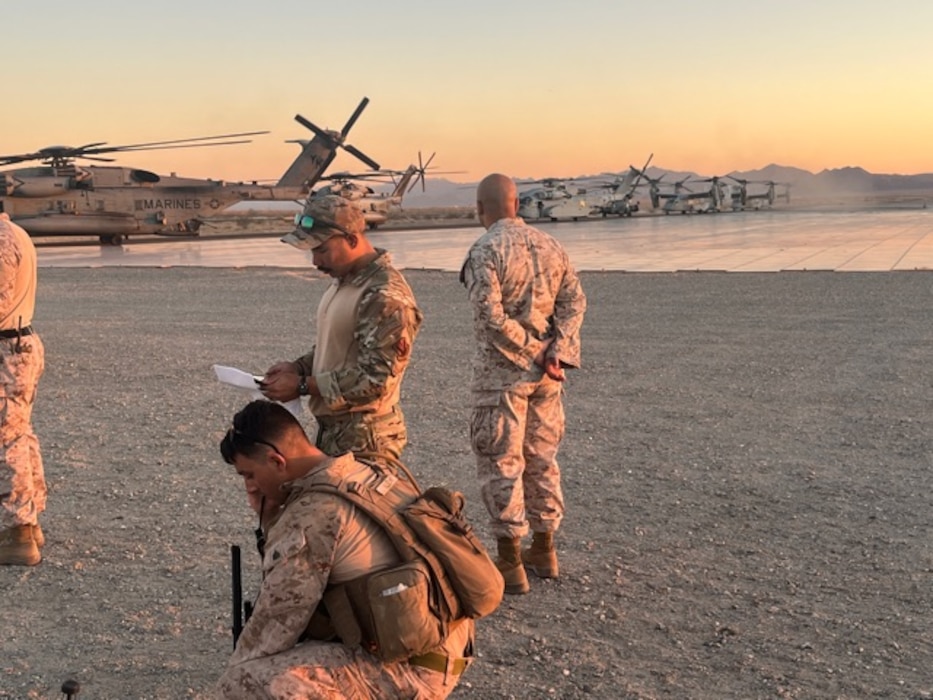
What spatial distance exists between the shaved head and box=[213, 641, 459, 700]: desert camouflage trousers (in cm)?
254

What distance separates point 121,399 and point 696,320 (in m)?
7.70

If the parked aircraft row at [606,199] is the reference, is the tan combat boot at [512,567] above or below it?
below

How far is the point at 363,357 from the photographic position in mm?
3609

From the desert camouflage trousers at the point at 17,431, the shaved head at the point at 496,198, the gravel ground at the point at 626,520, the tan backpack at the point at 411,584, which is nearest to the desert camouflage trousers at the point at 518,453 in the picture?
the gravel ground at the point at 626,520

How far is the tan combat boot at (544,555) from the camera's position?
15.8ft

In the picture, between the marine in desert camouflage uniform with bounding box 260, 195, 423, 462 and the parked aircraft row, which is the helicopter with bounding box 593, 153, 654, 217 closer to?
the parked aircraft row

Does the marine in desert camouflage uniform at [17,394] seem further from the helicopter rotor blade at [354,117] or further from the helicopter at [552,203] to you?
the helicopter at [552,203]

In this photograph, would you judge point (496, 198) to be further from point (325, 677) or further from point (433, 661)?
point (325, 677)

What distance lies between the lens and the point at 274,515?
2809 mm

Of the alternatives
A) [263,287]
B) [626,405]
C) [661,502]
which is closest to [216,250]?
[263,287]

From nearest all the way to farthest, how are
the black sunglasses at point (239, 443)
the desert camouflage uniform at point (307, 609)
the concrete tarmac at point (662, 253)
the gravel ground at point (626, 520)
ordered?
the desert camouflage uniform at point (307, 609), the black sunglasses at point (239, 443), the gravel ground at point (626, 520), the concrete tarmac at point (662, 253)

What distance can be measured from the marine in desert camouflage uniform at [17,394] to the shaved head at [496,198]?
2.20 m

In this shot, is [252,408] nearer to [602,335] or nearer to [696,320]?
[602,335]

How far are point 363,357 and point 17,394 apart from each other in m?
2.20
